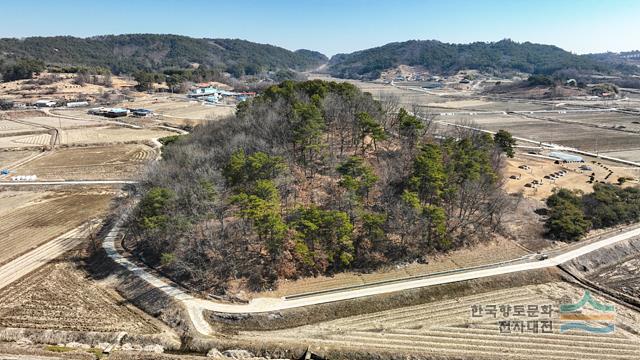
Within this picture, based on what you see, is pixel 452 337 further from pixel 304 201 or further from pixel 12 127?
pixel 12 127

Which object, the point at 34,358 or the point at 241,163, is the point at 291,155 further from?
the point at 34,358

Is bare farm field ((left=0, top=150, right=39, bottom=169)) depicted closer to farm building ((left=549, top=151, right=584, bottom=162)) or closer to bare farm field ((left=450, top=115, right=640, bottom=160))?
farm building ((left=549, top=151, right=584, bottom=162))

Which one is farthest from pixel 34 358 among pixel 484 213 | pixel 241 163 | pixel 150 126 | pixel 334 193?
pixel 150 126

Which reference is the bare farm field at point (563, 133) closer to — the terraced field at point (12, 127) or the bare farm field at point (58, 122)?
the bare farm field at point (58, 122)

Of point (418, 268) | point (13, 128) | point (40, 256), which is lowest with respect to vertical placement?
point (40, 256)

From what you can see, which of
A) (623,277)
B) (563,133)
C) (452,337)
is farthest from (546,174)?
(563,133)
